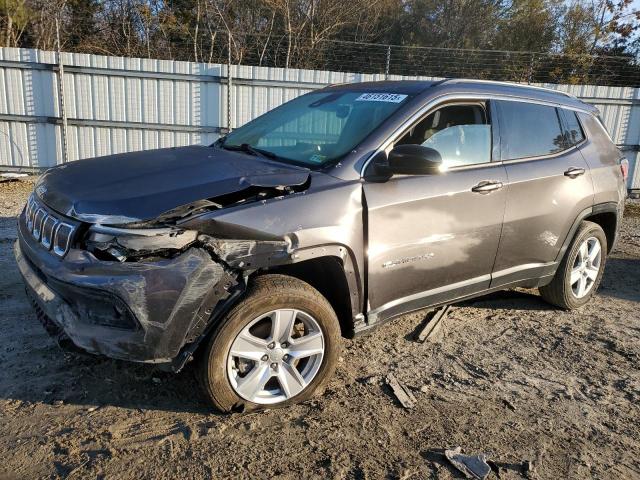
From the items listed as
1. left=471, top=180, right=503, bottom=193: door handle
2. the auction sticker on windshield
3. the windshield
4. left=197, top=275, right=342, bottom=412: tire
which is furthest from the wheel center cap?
the auction sticker on windshield

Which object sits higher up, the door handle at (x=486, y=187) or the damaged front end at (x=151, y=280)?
the door handle at (x=486, y=187)

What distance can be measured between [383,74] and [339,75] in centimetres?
148

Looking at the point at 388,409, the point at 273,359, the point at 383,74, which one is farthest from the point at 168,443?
the point at 383,74

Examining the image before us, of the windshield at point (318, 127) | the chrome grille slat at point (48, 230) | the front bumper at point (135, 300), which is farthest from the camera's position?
the windshield at point (318, 127)

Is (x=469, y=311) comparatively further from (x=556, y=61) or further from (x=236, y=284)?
(x=556, y=61)

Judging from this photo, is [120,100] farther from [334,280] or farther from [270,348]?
[270,348]

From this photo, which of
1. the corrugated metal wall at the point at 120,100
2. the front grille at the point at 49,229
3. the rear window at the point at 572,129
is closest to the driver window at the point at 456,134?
the rear window at the point at 572,129

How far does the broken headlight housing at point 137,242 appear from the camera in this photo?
2445 millimetres

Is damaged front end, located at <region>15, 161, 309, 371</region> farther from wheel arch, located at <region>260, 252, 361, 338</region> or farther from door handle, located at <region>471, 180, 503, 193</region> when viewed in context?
door handle, located at <region>471, 180, 503, 193</region>

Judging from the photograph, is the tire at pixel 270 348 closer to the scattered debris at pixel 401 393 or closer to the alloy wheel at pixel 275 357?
the alloy wheel at pixel 275 357

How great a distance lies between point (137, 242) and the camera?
2.44m

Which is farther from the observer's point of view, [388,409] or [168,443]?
[388,409]

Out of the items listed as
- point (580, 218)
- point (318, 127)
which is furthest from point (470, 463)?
point (580, 218)

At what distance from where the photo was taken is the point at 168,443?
260cm
